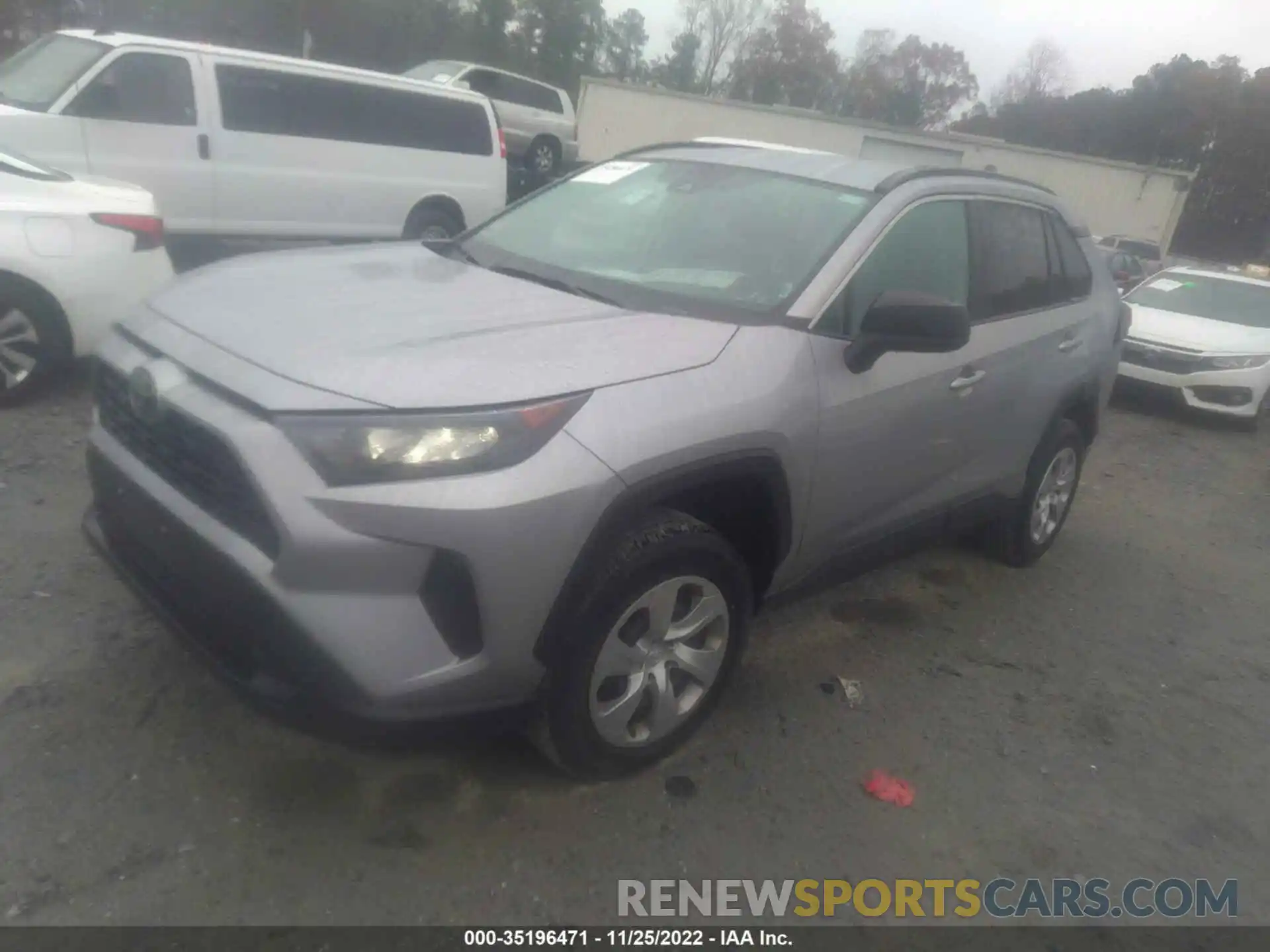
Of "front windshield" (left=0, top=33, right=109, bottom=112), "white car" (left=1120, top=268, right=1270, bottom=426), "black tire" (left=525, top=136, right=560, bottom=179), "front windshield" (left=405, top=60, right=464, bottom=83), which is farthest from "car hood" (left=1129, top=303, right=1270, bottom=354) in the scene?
"front windshield" (left=405, top=60, right=464, bottom=83)

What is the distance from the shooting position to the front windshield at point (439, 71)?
19719 mm

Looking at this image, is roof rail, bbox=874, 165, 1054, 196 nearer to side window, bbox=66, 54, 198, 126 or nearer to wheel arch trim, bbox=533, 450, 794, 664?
wheel arch trim, bbox=533, 450, 794, 664

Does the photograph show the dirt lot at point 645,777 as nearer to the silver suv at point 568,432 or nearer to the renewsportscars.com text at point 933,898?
the renewsportscars.com text at point 933,898

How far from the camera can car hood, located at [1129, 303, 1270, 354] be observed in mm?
9742

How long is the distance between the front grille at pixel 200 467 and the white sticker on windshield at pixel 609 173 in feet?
6.86

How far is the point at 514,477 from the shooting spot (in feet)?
8.04

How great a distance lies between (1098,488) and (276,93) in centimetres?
728

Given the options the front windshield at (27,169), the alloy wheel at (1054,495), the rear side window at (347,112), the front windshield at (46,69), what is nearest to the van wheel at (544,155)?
the rear side window at (347,112)

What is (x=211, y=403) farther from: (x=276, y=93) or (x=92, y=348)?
(x=276, y=93)

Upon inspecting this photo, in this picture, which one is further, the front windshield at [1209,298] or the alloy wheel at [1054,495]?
the front windshield at [1209,298]

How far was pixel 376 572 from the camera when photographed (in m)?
2.39

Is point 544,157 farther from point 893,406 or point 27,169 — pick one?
point 893,406

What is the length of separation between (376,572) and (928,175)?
8.69 feet

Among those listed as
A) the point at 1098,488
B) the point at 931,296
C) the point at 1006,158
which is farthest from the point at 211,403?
the point at 1006,158
